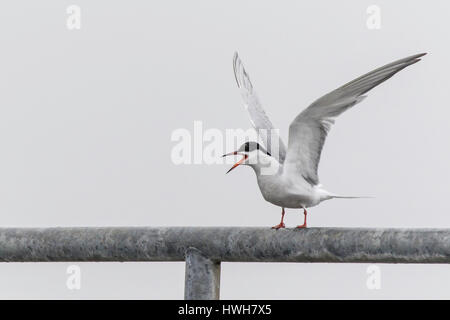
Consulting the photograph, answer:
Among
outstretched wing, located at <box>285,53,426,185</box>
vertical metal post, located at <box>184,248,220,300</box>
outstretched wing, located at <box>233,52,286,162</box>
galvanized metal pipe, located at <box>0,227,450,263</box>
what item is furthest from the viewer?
outstretched wing, located at <box>233,52,286,162</box>

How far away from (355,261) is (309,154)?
1.65 metres

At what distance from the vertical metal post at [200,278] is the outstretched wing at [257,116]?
6.27 ft

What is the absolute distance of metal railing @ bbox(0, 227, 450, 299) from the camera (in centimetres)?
270

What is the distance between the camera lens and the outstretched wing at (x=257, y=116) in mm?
4863

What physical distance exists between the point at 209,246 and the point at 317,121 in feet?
4.76

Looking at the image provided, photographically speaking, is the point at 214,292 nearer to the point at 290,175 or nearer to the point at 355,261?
the point at 355,261

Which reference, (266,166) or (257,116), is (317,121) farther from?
(257,116)

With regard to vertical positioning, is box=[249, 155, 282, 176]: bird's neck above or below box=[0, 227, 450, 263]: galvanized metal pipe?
above

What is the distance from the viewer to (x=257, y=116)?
516cm

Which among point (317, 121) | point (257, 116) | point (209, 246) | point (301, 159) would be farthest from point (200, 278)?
point (257, 116)

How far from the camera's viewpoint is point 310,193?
429 centimetres

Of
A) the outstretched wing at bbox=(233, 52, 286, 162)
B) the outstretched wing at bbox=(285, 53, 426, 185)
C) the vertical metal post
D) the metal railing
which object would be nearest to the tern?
the outstretched wing at bbox=(285, 53, 426, 185)

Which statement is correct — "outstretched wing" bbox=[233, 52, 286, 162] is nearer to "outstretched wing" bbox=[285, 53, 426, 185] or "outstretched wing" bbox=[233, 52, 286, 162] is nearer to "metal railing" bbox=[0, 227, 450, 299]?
"outstretched wing" bbox=[285, 53, 426, 185]
